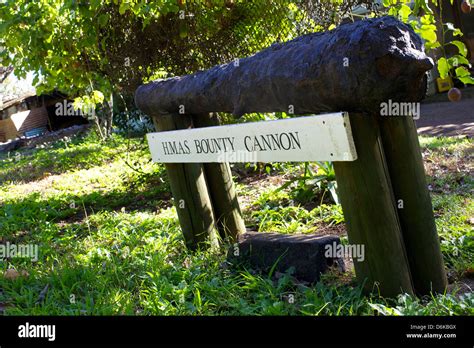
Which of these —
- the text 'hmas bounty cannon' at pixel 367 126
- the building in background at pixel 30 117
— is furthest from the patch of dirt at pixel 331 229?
the building in background at pixel 30 117

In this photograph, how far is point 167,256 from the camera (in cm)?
436

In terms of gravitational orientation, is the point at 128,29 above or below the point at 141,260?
above

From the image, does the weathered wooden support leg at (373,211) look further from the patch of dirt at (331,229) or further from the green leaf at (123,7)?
the green leaf at (123,7)

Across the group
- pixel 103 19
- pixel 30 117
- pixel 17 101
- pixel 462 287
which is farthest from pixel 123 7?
pixel 17 101

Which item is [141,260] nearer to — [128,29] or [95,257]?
[95,257]

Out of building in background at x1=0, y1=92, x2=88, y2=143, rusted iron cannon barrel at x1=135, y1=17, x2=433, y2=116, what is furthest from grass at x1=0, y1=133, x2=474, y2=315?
building in background at x1=0, y1=92, x2=88, y2=143

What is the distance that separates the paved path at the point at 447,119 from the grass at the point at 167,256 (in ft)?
3.83

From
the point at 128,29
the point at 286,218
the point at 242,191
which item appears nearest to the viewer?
the point at 286,218

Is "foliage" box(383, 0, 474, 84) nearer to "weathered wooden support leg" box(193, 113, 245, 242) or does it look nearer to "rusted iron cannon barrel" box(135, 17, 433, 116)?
"rusted iron cannon barrel" box(135, 17, 433, 116)

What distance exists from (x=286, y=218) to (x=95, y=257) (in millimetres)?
1590

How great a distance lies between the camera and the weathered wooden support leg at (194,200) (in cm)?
438

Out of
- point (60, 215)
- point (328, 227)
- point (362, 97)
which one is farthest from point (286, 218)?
point (60, 215)

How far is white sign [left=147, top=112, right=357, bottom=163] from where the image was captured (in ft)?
9.18

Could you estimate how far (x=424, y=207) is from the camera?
2.98 m
